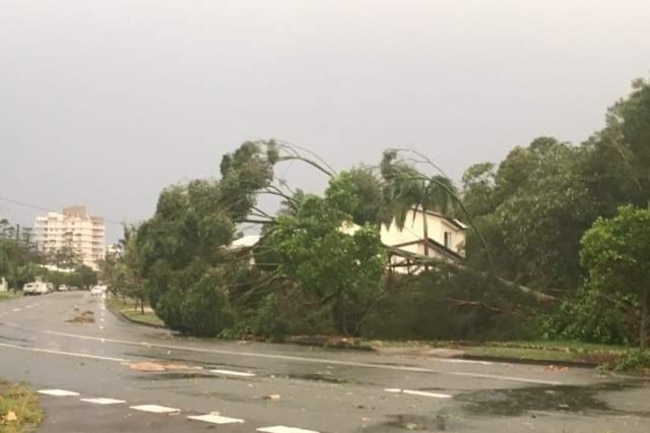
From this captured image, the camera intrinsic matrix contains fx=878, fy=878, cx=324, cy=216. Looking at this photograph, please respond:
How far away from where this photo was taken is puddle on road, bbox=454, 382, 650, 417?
12409mm

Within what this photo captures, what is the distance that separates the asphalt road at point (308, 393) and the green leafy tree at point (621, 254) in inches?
130

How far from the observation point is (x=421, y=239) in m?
44.4

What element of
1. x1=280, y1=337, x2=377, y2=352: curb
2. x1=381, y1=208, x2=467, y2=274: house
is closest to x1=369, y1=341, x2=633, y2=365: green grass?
x1=280, y1=337, x2=377, y2=352: curb

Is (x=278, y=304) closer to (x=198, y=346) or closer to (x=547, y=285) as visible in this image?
(x=198, y=346)

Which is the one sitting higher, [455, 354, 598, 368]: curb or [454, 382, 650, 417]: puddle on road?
[455, 354, 598, 368]: curb

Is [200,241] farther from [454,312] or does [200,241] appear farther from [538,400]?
[538,400]

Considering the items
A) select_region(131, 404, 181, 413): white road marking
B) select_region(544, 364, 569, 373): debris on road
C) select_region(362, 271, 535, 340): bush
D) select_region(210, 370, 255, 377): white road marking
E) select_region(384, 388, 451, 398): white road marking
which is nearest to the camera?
select_region(131, 404, 181, 413): white road marking

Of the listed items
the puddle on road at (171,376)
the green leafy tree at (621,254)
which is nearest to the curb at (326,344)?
the green leafy tree at (621,254)

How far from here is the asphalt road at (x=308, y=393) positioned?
35.4 feet

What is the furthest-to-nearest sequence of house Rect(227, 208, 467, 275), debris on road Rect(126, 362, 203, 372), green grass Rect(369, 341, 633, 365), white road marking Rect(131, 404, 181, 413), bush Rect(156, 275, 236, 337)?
1. house Rect(227, 208, 467, 275)
2. bush Rect(156, 275, 236, 337)
3. green grass Rect(369, 341, 633, 365)
4. debris on road Rect(126, 362, 203, 372)
5. white road marking Rect(131, 404, 181, 413)

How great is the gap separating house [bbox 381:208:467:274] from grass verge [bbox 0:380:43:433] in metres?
20.8

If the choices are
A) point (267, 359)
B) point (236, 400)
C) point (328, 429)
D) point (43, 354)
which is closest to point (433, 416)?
point (328, 429)

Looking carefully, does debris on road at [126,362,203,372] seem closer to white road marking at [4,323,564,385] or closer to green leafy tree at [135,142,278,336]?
white road marking at [4,323,564,385]

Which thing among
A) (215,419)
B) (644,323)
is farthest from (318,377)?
(644,323)
